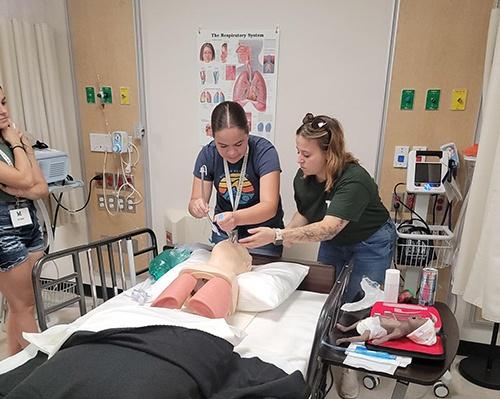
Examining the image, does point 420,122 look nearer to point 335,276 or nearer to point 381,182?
point 381,182

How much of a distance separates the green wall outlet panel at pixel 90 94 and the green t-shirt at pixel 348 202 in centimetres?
174

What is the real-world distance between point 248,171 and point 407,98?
41.1 inches

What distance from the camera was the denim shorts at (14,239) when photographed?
186 centimetres

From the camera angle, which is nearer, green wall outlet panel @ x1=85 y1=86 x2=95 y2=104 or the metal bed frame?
the metal bed frame

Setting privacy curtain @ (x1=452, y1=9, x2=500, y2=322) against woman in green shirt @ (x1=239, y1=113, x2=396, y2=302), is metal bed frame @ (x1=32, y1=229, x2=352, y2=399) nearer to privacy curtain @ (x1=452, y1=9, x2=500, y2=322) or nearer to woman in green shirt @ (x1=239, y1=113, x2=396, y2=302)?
woman in green shirt @ (x1=239, y1=113, x2=396, y2=302)

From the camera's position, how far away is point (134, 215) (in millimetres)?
3002

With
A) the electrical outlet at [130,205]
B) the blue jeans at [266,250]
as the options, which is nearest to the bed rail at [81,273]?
the blue jeans at [266,250]

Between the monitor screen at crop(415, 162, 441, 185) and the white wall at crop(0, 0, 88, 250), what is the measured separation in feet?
7.57

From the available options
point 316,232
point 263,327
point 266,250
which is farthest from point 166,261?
point 316,232

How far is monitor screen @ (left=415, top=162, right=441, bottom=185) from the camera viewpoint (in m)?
2.06

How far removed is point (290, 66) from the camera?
245cm

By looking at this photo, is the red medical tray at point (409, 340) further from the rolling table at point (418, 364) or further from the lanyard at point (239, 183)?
the lanyard at point (239, 183)

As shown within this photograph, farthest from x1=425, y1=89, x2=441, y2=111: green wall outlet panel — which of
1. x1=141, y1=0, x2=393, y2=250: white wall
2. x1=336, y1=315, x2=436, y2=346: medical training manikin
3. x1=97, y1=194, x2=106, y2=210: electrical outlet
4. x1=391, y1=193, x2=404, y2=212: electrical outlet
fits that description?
x1=97, y1=194, x2=106, y2=210: electrical outlet

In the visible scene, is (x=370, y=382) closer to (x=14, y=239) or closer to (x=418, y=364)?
(x=418, y=364)
